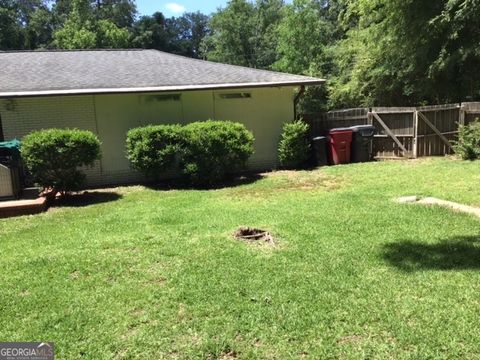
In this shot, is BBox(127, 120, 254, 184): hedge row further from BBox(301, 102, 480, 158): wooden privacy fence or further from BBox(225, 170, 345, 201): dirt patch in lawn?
BBox(301, 102, 480, 158): wooden privacy fence

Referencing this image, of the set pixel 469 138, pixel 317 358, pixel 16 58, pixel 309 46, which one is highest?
pixel 309 46

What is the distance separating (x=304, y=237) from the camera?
580 centimetres

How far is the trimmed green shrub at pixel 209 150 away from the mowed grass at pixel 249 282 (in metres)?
2.85

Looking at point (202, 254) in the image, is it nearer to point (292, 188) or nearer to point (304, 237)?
point (304, 237)

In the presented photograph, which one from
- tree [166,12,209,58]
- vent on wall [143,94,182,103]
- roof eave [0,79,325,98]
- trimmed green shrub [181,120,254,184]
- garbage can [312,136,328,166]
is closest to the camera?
roof eave [0,79,325,98]

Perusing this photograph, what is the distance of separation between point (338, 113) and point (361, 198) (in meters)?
7.23

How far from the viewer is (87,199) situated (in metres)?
9.59

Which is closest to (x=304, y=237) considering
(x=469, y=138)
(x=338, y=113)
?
(x=469, y=138)

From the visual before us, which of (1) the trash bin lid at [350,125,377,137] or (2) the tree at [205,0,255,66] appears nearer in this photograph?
(1) the trash bin lid at [350,125,377,137]

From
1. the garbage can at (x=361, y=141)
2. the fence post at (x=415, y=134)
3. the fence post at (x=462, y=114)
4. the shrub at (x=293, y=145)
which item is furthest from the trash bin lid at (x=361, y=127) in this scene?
the fence post at (x=462, y=114)

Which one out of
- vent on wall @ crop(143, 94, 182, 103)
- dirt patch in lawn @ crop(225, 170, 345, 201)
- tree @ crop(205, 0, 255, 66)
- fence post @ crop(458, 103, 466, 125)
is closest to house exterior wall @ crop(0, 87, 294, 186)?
vent on wall @ crop(143, 94, 182, 103)

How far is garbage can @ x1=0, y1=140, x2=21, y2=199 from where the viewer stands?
888cm

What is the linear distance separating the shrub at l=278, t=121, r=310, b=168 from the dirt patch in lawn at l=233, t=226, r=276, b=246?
675cm

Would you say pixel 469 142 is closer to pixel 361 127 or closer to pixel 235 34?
pixel 361 127
